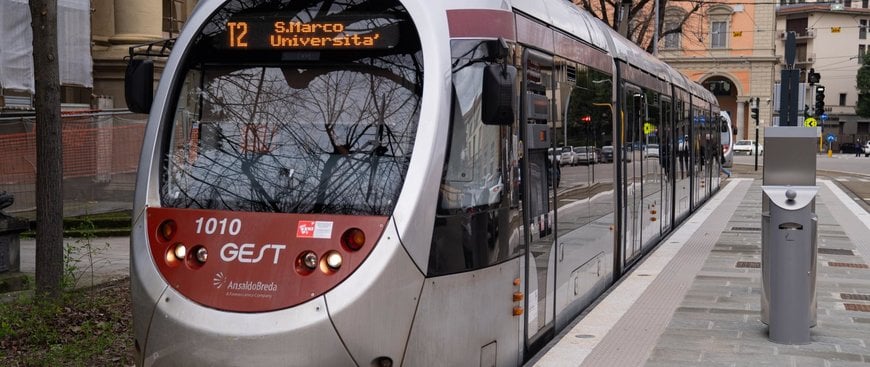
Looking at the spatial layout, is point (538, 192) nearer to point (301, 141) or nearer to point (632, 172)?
point (301, 141)

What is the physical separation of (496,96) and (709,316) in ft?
13.7

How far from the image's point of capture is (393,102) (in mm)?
5801

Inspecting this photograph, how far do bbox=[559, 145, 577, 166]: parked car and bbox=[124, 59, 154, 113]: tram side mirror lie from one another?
323 cm

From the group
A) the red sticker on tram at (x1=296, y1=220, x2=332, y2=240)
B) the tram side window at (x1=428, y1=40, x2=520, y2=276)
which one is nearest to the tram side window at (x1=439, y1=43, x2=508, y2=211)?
the tram side window at (x1=428, y1=40, x2=520, y2=276)

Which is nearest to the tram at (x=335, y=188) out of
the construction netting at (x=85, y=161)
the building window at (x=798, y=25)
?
the construction netting at (x=85, y=161)

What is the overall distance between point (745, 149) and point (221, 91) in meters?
80.2

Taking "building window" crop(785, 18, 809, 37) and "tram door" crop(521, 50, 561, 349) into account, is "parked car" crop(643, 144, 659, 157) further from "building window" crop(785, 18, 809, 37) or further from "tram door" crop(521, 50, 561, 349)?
"building window" crop(785, 18, 809, 37)

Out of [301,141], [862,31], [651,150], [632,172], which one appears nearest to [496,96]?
[301,141]

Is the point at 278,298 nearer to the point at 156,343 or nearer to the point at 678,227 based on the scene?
the point at 156,343

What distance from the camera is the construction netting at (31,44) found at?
734 inches

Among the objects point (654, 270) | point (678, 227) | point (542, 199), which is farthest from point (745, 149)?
point (542, 199)

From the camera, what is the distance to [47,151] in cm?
926

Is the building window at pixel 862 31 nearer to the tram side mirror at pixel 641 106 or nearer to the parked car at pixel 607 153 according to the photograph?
the tram side mirror at pixel 641 106

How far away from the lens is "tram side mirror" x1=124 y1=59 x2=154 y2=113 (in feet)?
20.4
